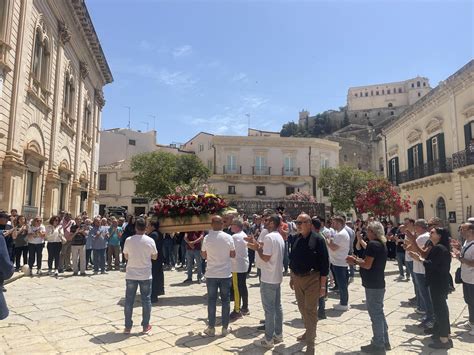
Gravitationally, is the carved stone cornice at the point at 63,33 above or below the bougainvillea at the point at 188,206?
above

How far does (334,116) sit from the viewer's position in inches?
3263

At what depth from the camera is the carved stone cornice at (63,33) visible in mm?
17364

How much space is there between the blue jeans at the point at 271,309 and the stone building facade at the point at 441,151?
55.2 feet

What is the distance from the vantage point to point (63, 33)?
695 inches

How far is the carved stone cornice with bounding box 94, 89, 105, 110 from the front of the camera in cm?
2626

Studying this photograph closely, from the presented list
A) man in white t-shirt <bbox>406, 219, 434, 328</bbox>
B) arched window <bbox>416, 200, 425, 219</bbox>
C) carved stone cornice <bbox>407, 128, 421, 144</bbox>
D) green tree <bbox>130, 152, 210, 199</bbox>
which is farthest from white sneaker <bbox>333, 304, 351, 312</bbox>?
green tree <bbox>130, 152, 210, 199</bbox>

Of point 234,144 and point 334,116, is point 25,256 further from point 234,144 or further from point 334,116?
point 334,116

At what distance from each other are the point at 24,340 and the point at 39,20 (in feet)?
45.5

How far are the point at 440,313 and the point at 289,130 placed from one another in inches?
3016

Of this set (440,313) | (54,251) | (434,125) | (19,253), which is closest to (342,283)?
(440,313)

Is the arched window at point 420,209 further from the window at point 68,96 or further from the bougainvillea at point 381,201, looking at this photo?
the window at point 68,96

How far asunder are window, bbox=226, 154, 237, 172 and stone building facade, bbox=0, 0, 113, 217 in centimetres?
1819

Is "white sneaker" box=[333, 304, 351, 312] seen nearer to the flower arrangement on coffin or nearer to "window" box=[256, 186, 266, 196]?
the flower arrangement on coffin

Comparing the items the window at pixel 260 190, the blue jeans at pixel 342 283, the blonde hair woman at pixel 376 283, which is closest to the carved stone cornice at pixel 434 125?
the blue jeans at pixel 342 283
